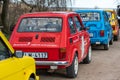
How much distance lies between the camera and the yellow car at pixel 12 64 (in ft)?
18.4

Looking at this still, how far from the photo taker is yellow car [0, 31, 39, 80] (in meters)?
5.61

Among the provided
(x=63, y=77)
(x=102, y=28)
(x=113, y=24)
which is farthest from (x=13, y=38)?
(x=113, y=24)

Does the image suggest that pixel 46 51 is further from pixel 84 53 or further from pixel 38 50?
pixel 84 53

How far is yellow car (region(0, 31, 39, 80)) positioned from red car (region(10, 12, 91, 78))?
2708 millimetres

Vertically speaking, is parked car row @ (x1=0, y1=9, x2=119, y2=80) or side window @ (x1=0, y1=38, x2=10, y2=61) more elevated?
side window @ (x1=0, y1=38, x2=10, y2=61)

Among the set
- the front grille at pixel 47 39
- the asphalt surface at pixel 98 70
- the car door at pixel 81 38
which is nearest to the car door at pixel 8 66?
the front grille at pixel 47 39

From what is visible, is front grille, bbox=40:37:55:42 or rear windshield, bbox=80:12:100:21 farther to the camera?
rear windshield, bbox=80:12:100:21

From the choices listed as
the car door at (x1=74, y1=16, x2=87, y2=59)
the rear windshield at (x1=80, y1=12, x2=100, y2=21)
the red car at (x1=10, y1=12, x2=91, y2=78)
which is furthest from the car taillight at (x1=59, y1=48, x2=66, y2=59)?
the rear windshield at (x1=80, y1=12, x2=100, y2=21)

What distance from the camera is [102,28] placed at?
16.1 meters

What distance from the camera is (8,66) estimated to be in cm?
575

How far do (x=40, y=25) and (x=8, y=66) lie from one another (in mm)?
4671

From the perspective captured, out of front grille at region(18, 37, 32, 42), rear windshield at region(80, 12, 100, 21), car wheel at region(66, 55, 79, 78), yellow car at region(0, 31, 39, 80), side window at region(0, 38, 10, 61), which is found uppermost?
side window at region(0, 38, 10, 61)

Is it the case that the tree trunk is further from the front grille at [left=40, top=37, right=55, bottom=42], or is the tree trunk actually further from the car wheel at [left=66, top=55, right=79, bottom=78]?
the car wheel at [left=66, top=55, right=79, bottom=78]

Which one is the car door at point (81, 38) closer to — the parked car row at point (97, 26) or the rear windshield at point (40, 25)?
the rear windshield at point (40, 25)
